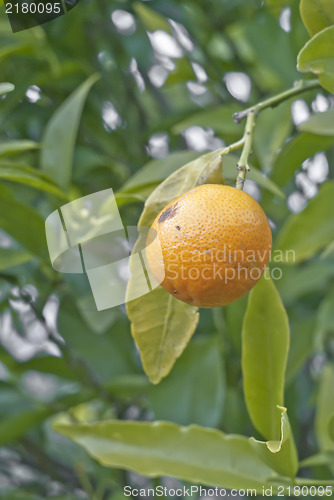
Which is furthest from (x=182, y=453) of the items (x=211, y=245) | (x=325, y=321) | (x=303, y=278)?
(x=303, y=278)

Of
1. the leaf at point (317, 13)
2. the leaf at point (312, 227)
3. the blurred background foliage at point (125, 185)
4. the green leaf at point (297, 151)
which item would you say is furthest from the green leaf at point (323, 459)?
the leaf at point (317, 13)

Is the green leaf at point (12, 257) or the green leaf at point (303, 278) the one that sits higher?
the green leaf at point (12, 257)

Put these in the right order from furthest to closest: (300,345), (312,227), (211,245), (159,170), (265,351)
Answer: (300,345) → (312,227) → (159,170) → (265,351) → (211,245)

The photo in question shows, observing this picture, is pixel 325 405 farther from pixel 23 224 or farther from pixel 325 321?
pixel 23 224

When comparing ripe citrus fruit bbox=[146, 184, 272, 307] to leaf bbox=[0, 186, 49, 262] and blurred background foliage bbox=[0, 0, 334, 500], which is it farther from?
leaf bbox=[0, 186, 49, 262]

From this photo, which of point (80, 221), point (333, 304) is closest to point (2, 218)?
point (80, 221)

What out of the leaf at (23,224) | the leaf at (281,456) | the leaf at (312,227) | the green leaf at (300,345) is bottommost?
the green leaf at (300,345)

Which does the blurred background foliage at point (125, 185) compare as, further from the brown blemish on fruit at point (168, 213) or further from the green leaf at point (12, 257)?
the brown blemish on fruit at point (168, 213)
